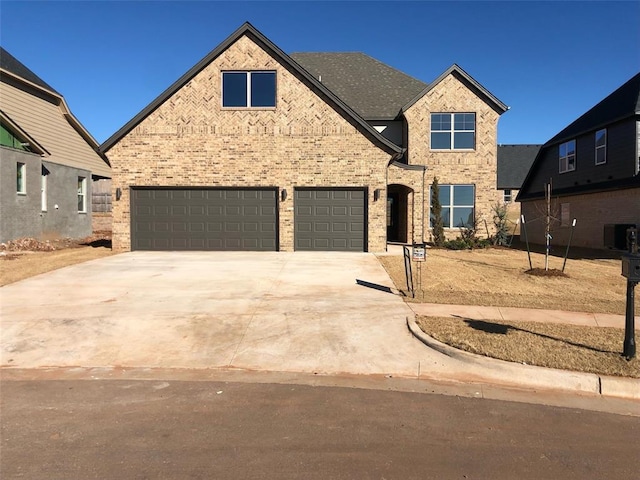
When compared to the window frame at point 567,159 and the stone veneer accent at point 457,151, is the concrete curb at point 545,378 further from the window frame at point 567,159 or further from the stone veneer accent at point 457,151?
the window frame at point 567,159

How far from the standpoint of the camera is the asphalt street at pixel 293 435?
330 cm

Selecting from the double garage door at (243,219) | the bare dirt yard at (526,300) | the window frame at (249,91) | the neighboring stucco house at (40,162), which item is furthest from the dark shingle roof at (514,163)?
the neighboring stucco house at (40,162)

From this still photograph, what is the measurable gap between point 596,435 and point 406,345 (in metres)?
2.65

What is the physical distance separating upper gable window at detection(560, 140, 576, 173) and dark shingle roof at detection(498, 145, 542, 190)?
60.2 feet

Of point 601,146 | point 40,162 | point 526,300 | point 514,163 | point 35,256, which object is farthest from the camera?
point 514,163

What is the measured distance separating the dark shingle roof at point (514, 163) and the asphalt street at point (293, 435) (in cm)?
3966

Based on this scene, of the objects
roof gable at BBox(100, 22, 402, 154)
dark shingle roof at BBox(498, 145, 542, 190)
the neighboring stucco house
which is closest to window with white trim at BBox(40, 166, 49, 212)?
the neighboring stucco house

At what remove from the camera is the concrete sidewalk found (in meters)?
7.32

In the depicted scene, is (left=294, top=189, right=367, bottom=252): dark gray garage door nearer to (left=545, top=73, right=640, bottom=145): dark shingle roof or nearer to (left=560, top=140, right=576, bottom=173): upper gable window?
(left=545, top=73, right=640, bottom=145): dark shingle roof

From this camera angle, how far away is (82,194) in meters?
24.1

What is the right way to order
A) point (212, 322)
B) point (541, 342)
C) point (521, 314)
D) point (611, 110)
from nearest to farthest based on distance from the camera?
point (541, 342) < point (212, 322) < point (521, 314) < point (611, 110)

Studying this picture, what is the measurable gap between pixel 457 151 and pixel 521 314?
50.1 ft

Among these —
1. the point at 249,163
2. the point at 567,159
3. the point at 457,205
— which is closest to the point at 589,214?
the point at 567,159

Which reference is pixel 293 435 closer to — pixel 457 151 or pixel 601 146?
pixel 457 151
